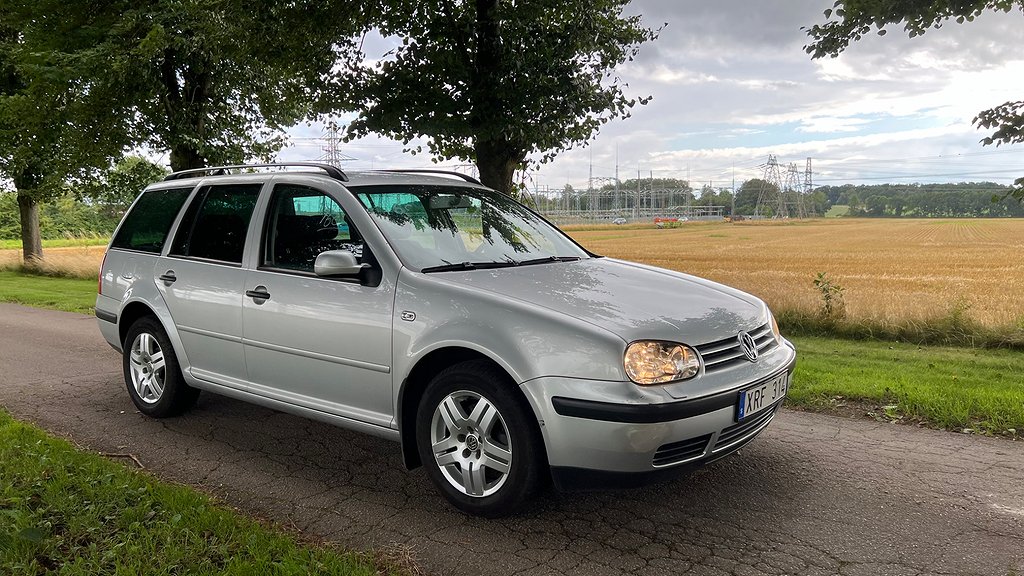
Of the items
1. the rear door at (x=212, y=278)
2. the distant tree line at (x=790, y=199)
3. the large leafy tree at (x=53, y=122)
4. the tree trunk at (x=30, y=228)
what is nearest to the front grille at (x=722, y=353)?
the rear door at (x=212, y=278)

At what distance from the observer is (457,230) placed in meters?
4.43

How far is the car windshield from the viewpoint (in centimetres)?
412

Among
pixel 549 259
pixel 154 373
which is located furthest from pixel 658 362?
pixel 154 373

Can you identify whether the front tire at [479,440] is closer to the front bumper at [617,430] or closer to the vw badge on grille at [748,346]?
the front bumper at [617,430]

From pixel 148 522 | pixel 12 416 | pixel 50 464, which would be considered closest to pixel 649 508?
pixel 148 522

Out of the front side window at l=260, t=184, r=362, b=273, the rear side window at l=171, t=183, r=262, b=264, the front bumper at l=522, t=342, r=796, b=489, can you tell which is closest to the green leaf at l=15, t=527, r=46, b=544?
the front side window at l=260, t=184, r=362, b=273

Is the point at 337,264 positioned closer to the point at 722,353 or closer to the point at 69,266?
the point at 722,353

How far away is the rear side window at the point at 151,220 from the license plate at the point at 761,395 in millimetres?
4295

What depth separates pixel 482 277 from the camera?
12.7 ft

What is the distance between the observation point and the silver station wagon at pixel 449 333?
323 cm

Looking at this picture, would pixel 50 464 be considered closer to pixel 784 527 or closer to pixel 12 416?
pixel 12 416

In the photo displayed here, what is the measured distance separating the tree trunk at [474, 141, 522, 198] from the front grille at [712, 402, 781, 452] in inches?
254

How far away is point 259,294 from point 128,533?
1.63 meters

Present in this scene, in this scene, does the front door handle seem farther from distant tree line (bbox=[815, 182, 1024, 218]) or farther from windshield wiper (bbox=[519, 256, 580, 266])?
distant tree line (bbox=[815, 182, 1024, 218])
